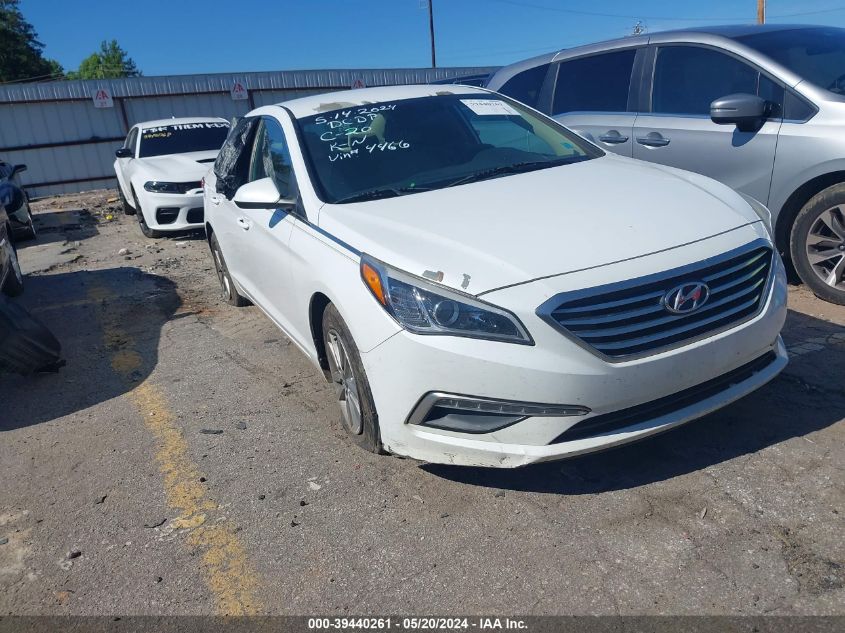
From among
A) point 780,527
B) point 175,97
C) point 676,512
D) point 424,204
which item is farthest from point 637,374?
point 175,97

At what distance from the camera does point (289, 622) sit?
2.35 m

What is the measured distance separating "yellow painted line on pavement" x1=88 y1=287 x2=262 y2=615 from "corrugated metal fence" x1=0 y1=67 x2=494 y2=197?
17.1 meters

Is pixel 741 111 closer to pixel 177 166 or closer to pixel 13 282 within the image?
pixel 13 282

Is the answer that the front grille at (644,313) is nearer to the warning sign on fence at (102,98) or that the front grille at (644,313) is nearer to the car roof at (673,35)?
the car roof at (673,35)

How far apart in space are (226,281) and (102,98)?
16.1 metres

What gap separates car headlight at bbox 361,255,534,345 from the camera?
2518 millimetres

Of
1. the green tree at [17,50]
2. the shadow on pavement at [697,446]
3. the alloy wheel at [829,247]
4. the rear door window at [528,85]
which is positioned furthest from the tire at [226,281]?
the green tree at [17,50]

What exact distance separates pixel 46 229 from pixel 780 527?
12.6 metres

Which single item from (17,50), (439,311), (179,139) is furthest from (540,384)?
(17,50)

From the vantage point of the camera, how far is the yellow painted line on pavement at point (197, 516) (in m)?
2.52

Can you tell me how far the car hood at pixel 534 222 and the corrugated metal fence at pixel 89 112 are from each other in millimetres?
18782

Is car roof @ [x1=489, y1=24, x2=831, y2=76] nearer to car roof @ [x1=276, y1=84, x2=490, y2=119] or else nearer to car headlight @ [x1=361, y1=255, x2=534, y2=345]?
car roof @ [x1=276, y1=84, x2=490, y2=119]

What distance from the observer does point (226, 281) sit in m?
6.05

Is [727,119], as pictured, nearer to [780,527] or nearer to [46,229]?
[780,527]
